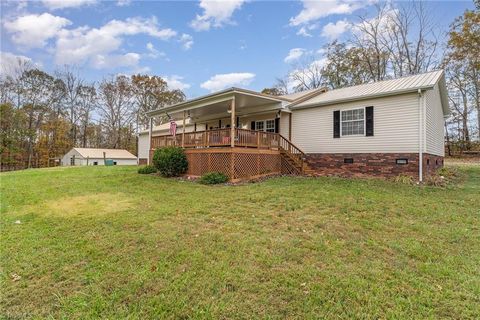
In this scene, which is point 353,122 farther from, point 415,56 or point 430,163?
point 415,56

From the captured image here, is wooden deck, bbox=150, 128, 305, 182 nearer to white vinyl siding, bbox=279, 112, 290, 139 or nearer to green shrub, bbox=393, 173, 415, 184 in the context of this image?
white vinyl siding, bbox=279, 112, 290, 139

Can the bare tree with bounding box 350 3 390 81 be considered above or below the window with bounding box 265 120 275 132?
above

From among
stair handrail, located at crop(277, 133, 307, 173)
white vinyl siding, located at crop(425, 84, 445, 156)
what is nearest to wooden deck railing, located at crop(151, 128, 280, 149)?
stair handrail, located at crop(277, 133, 307, 173)

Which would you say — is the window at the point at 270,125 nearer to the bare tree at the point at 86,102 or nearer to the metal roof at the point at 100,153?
the metal roof at the point at 100,153

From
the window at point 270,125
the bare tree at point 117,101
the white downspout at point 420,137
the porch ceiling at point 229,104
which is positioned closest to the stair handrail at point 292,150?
the window at point 270,125

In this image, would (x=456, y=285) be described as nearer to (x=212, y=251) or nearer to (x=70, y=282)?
(x=212, y=251)

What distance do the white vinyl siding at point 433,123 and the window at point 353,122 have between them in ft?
7.51

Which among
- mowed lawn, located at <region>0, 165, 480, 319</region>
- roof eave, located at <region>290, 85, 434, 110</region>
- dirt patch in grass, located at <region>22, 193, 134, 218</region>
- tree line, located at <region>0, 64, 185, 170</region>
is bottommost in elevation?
mowed lawn, located at <region>0, 165, 480, 319</region>

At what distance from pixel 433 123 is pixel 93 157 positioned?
36737 millimetres

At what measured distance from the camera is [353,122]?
478 inches

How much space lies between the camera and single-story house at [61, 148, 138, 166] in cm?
3584

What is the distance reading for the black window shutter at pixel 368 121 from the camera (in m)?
11.6

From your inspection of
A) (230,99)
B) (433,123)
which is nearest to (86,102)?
(230,99)

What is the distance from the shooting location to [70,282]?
136 inches
